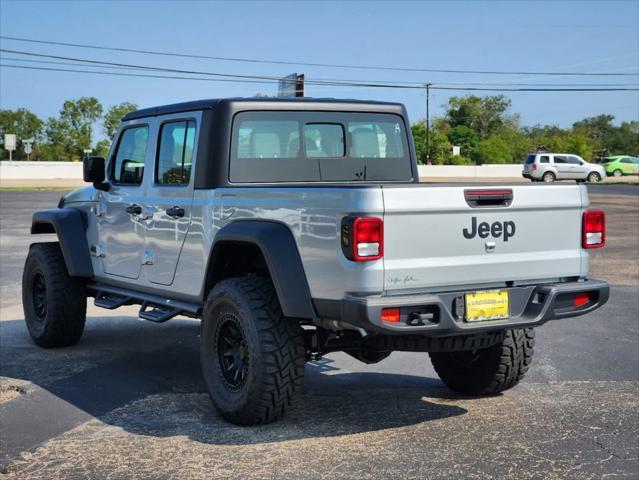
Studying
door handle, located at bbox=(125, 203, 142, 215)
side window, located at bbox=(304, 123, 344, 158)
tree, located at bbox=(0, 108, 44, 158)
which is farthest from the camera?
tree, located at bbox=(0, 108, 44, 158)

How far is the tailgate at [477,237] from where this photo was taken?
4883 mm

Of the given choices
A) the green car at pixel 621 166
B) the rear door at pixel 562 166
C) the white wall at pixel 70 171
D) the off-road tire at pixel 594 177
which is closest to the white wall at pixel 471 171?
the white wall at pixel 70 171

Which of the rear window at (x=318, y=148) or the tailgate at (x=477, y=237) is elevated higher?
the rear window at (x=318, y=148)

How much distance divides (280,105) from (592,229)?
231 cm

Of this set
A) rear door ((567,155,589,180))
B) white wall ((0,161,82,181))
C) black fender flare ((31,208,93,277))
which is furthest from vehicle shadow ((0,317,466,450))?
white wall ((0,161,82,181))

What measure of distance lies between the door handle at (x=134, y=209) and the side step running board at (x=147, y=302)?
63 cm

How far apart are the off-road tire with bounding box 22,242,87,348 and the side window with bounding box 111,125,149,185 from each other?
1.07 m

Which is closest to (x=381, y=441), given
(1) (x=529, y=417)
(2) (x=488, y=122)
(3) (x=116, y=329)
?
(1) (x=529, y=417)

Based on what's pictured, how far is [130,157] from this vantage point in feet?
24.0

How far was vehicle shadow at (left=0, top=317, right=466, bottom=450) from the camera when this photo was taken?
18.2 feet

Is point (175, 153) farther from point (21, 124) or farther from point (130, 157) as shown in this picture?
point (21, 124)

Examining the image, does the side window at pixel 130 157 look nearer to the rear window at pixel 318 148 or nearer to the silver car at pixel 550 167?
the rear window at pixel 318 148

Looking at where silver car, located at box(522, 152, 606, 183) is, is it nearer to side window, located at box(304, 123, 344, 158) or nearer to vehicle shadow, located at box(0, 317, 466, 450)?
vehicle shadow, located at box(0, 317, 466, 450)

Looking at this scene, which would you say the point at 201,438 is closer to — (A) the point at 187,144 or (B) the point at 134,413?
(B) the point at 134,413
